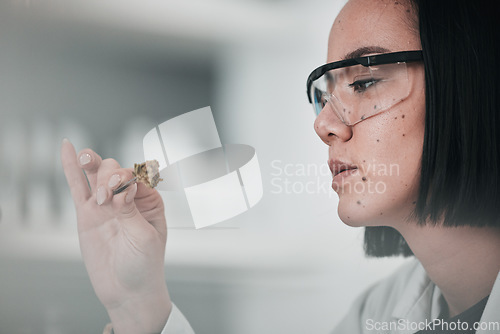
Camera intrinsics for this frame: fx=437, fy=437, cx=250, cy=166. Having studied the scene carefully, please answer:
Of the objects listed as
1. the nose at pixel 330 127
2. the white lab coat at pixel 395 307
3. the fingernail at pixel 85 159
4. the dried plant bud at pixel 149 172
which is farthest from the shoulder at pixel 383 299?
the fingernail at pixel 85 159

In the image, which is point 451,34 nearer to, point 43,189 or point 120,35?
point 120,35

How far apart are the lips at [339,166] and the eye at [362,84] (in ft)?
0.37

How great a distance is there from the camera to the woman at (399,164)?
65 centimetres

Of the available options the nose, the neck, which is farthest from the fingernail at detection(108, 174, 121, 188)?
the neck

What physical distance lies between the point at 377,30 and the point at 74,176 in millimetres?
558

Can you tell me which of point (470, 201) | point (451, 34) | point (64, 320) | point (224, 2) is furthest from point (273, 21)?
point (64, 320)

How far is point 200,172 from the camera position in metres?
0.76

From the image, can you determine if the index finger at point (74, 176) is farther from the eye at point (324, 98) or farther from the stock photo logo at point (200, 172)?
the eye at point (324, 98)

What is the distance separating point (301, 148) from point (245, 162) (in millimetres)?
109

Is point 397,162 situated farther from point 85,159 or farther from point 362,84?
point 85,159

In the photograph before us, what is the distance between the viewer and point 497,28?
0.66 metres

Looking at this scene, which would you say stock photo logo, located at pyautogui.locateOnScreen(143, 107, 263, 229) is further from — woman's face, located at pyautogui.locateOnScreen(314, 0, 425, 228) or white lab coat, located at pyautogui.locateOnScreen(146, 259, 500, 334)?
white lab coat, located at pyautogui.locateOnScreen(146, 259, 500, 334)

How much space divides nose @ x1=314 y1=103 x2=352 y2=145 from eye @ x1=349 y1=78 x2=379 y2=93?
50mm

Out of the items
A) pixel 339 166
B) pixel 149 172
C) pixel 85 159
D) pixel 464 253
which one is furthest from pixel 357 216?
pixel 85 159
